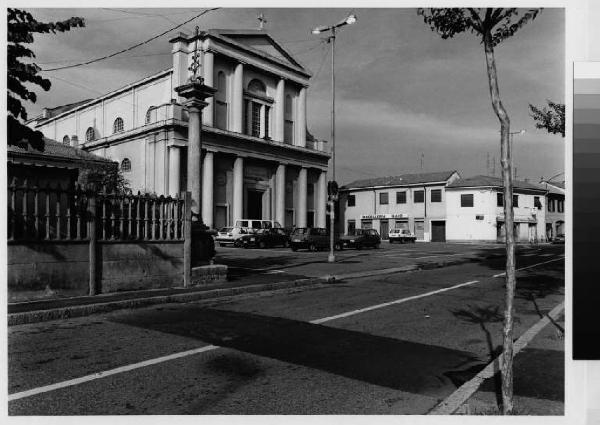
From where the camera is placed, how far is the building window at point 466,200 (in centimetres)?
5141

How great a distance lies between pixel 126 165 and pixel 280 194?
39.0ft

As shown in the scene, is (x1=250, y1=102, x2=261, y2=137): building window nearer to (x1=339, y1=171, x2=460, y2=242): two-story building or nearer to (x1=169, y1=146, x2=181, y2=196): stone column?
(x1=169, y1=146, x2=181, y2=196): stone column

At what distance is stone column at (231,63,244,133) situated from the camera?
3350 cm

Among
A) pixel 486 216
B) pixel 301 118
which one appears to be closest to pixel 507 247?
pixel 301 118

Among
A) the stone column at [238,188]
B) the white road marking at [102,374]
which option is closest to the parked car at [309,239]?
the stone column at [238,188]

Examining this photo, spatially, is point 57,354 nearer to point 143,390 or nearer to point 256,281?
point 143,390

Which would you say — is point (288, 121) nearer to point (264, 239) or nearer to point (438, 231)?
Answer: point (264, 239)

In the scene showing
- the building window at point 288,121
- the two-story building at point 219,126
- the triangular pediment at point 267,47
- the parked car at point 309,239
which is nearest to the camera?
the parked car at point 309,239

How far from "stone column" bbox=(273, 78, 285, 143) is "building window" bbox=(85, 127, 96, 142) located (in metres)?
A: 12.5

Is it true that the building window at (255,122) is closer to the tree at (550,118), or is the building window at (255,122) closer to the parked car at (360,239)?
the parked car at (360,239)

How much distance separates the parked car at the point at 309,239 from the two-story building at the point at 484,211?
22637 mm

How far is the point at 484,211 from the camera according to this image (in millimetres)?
50156

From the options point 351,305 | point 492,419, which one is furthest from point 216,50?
point 492,419

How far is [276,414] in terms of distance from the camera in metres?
4.07
